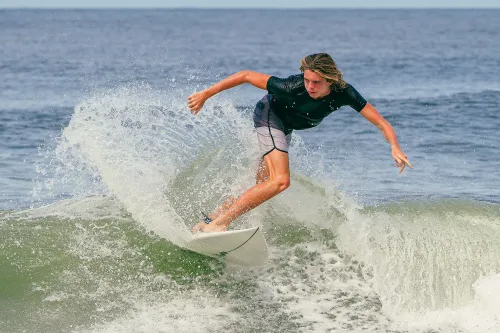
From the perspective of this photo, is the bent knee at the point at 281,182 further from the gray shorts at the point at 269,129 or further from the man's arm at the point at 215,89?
the man's arm at the point at 215,89

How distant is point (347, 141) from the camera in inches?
554

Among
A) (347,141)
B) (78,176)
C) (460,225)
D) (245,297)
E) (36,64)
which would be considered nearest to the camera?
(245,297)

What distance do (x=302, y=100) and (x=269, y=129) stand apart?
431 millimetres

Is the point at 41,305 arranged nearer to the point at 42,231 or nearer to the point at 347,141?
the point at 42,231

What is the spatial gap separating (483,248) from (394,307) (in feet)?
5.14

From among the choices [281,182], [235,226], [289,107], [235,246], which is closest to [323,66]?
[289,107]

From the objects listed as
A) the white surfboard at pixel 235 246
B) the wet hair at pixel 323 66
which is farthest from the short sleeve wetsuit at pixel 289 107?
the white surfboard at pixel 235 246

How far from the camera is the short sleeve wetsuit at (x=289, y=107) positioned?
7047mm

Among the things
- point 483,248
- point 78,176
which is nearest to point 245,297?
point 483,248

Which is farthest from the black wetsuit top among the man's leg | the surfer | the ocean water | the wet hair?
the ocean water

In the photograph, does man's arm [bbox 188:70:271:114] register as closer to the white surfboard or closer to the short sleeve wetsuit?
the short sleeve wetsuit

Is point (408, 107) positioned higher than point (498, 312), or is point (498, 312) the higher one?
point (498, 312)

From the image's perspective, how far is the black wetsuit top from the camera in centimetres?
700

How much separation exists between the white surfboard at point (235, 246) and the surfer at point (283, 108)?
10 cm
